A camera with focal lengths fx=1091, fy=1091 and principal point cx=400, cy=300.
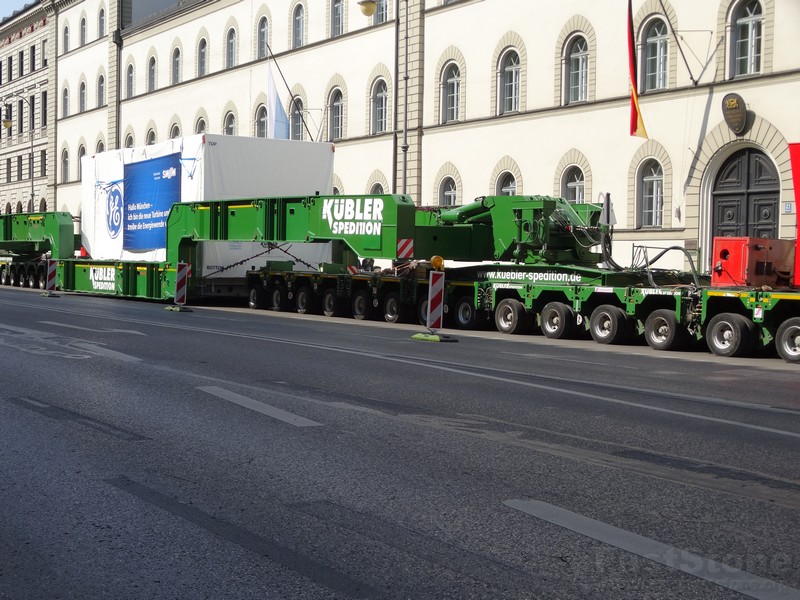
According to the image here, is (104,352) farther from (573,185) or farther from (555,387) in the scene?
(573,185)

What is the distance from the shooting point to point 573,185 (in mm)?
34375

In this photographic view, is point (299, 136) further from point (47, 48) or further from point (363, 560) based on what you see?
point (363, 560)

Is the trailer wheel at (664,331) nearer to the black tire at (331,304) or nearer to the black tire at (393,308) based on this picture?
the black tire at (393,308)

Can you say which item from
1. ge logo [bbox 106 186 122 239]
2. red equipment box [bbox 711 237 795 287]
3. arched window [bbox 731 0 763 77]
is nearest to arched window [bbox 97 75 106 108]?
ge logo [bbox 106 186 122 239]

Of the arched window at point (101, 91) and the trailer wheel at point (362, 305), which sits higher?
the arched window at point (101, 91)

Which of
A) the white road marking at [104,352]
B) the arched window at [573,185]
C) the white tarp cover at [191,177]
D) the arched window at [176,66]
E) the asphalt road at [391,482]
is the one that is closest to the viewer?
the asphalt road at [391,482]

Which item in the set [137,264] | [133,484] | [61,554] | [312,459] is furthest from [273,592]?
[137,264]

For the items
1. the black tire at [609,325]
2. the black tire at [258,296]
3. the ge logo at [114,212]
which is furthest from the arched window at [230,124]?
the black tire at [609,325]

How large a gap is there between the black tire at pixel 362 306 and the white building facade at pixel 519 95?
18.5ft

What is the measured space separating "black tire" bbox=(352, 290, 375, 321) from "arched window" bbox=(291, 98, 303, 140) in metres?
21.8

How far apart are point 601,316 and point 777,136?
11.1 metres

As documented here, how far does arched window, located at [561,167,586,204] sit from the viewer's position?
3412 centimetres

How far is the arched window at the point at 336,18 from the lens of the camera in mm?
44475

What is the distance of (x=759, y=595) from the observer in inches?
177
